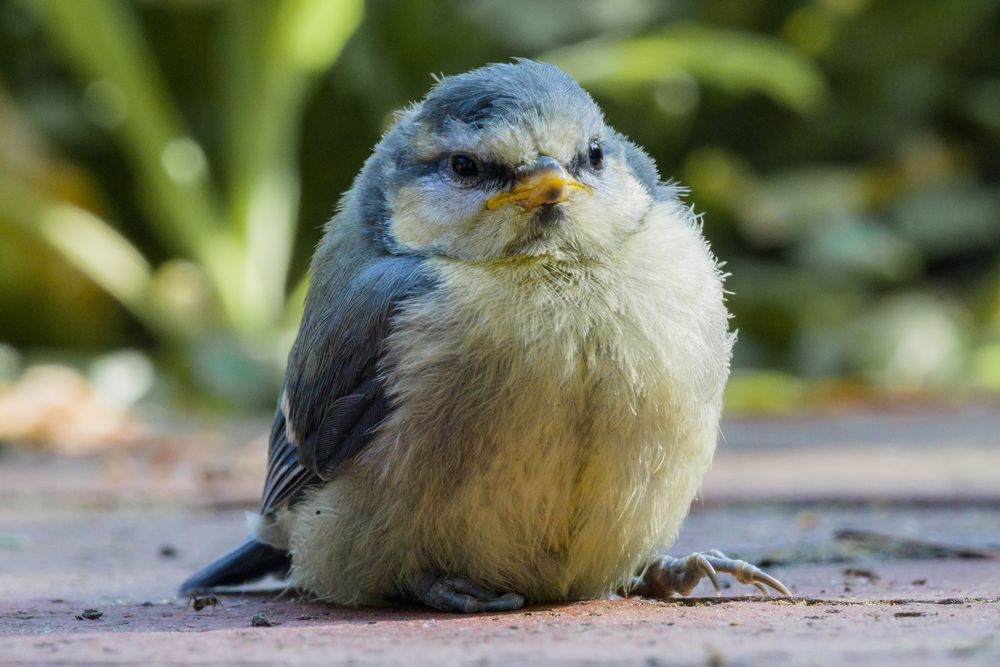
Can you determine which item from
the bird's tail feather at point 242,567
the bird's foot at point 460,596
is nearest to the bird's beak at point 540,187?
the bird's foot at point 460,596

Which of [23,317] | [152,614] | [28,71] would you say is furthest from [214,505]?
[28,71]

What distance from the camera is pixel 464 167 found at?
248 cm

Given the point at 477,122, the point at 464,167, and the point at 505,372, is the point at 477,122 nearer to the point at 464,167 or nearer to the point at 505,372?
the point at 464,167

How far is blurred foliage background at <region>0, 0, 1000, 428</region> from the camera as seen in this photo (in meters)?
8.01

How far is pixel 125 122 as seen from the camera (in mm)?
8430

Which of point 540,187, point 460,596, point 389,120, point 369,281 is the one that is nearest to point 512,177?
point 540,187

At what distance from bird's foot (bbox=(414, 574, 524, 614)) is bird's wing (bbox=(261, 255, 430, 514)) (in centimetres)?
24

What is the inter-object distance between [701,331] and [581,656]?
2.71ft

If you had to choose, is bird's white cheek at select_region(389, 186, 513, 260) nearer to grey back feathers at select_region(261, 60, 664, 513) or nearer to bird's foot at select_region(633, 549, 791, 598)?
grey back feathers at select_region(261, 60, 664, 513)

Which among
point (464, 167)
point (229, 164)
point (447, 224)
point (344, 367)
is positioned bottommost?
point (344, 367)

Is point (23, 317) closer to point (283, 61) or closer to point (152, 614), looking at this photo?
point (283, 61)

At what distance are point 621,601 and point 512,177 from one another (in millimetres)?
715

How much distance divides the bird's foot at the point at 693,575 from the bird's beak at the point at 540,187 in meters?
0.62

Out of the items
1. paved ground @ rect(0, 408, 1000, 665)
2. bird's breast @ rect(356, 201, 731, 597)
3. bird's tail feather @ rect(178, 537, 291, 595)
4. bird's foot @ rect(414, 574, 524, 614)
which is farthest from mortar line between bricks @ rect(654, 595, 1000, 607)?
bird's tail feather @ rect(178, 537, 291, 595)
